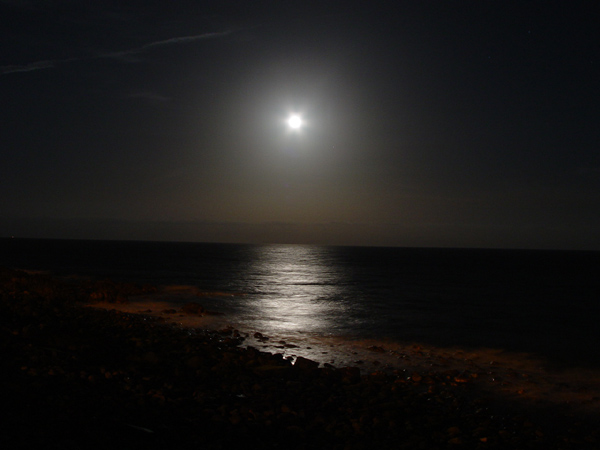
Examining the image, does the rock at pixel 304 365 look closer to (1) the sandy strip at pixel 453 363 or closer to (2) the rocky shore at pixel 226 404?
(2) the rocky shore at pixel 226 404

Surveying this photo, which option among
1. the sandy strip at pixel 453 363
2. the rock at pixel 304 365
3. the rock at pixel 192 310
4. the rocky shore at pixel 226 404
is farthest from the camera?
the rock at pixel 192 310

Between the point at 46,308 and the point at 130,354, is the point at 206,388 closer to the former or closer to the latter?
the point at 130,354

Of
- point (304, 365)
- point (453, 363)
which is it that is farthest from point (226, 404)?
point (453, 363)

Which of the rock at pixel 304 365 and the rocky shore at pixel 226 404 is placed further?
the rock at pixel 304 365

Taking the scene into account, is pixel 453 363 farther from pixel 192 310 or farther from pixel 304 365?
pixel 192 310

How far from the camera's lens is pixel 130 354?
46.6ft

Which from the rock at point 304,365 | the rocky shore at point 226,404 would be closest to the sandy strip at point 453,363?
the rocky shore at point 226,404

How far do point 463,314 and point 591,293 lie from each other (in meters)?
37.6

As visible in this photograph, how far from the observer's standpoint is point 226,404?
1122 centimetres

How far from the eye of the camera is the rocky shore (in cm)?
901

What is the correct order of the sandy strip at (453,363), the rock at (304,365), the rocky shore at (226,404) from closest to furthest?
the rocky shore at (226,404)
the rock at (304,365)
the sandy strip at (453,363)

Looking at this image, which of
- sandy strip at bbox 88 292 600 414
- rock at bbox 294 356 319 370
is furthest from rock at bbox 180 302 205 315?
rock at bbox 294 356 319 370

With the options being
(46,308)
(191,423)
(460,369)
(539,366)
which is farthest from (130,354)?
(539,366)

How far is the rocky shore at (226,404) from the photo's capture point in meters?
9.01
